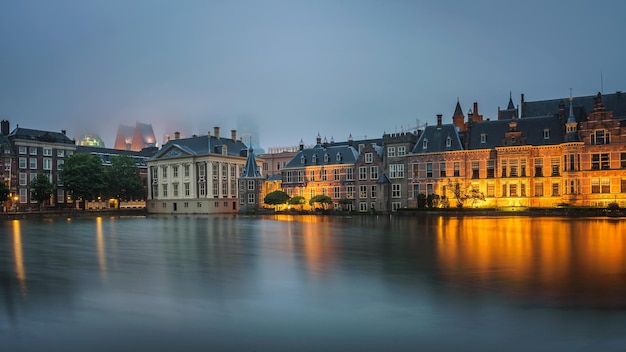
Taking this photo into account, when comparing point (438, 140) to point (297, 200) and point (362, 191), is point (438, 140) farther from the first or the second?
point (297, 200)

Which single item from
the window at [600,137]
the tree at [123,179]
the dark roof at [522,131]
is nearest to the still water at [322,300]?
the window at [600,137]

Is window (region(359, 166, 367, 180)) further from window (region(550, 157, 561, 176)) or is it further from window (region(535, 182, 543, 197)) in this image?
window (region(550, 157, 561, 176))

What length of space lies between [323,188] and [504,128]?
30600 mm

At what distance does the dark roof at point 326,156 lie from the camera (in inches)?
3325

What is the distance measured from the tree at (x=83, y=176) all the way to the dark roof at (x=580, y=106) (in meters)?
75.8

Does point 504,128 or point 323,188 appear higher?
point 504,128

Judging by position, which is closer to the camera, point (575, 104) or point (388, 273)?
point (388, 273)

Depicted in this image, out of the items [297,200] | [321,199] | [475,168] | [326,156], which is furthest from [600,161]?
[297,200]

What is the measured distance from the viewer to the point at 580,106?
230 feet

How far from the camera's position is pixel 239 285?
1614cm

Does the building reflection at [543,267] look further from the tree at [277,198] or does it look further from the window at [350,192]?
the tree at [277,198]

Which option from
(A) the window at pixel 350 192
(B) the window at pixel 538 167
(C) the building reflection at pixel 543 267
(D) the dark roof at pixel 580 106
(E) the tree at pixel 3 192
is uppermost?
(D) the dark roof at pixel 580 106

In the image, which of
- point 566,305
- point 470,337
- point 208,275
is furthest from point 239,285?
point 566,305

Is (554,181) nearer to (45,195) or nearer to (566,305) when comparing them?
(566,305)
